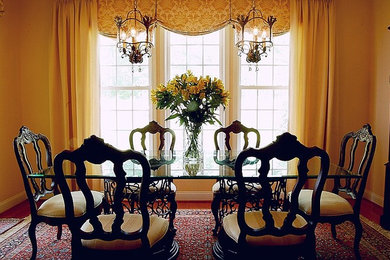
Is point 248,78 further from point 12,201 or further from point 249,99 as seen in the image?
point 12,201

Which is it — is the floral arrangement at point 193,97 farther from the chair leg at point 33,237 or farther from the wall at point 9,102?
the wall at point 9,102

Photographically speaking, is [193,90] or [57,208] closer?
[57,208]

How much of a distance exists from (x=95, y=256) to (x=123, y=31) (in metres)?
1.68

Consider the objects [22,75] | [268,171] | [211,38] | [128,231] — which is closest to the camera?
[268,171]

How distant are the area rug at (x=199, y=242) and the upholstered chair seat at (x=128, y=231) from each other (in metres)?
0.68

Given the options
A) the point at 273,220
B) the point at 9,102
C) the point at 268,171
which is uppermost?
the point at 9,102

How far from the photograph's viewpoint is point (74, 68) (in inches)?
154

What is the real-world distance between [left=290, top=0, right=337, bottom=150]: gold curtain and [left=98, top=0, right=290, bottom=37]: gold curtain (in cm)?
22

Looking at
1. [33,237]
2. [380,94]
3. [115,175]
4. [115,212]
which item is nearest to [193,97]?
[115,175]

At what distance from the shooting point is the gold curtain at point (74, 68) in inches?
153

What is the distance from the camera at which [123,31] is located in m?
2.54

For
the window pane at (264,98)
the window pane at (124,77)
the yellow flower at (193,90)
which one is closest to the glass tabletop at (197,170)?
the yellow flower at (193,90)

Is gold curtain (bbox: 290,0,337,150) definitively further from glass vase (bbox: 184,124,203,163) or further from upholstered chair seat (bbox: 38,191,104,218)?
upholstered chair seat (bbox: 38,191,104,218)

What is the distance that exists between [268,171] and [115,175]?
857 mm
